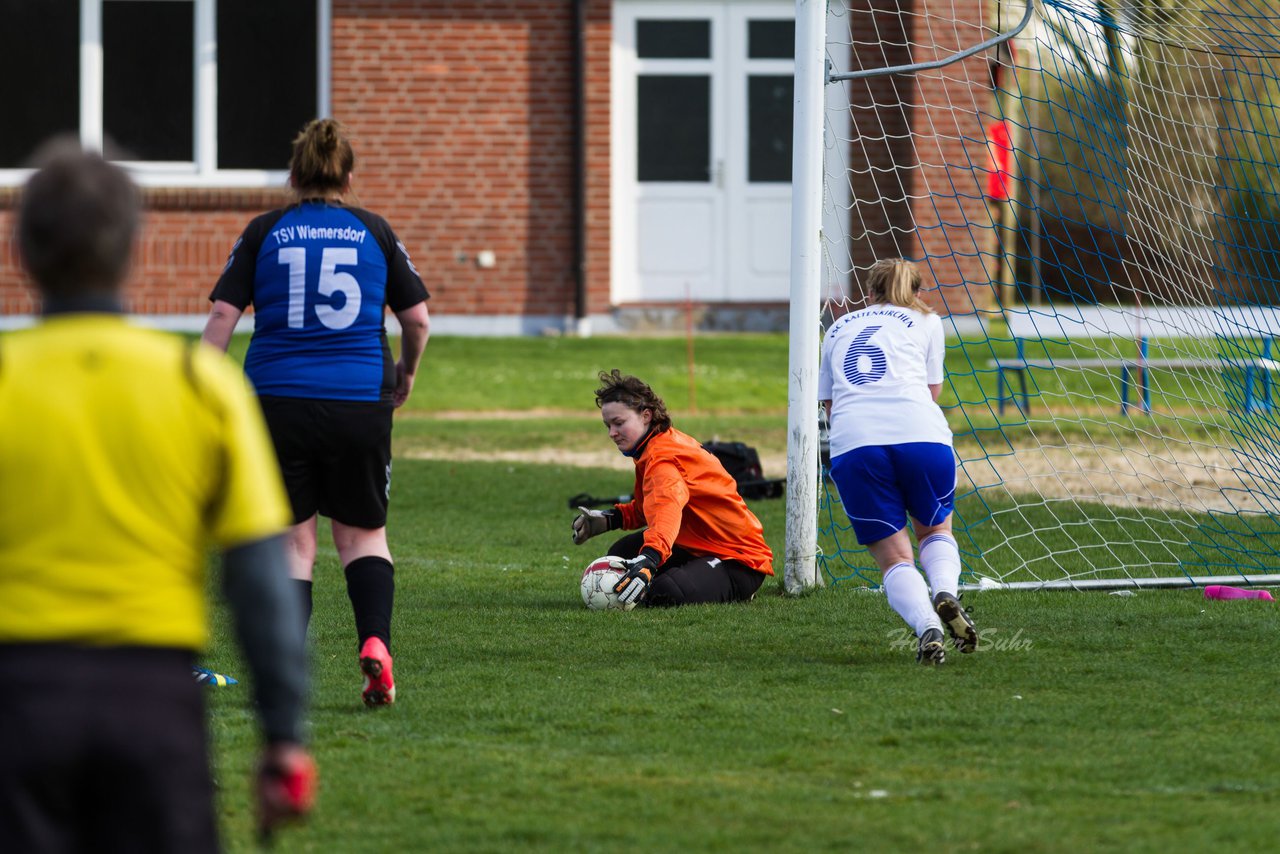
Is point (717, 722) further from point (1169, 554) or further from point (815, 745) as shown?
point (1169, 554)

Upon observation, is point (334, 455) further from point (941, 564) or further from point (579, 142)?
point (579, 142)

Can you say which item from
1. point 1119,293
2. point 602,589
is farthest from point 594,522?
point 1119,293

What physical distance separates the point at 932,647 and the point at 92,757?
4.15m

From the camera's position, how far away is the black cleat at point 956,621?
613 centimetres

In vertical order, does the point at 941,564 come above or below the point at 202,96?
below

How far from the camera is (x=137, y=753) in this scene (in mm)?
2330

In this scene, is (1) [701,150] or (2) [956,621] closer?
(2) [956,621]

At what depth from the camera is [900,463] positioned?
6.23 meters

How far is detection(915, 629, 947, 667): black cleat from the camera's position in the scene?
6.07 metres

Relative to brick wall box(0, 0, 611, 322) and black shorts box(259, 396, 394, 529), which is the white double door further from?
black shorts box(259, 396, 394, 529)

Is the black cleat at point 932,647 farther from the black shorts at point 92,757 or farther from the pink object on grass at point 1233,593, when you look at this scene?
the black shorts at point 92,757

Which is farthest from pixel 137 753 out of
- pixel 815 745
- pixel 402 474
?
pixel 402 474

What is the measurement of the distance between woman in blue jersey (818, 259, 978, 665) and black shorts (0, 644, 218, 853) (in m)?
4.08

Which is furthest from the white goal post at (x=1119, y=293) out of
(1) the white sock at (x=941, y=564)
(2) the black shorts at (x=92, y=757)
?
(2) the black shorts at (x=92, y=757)
